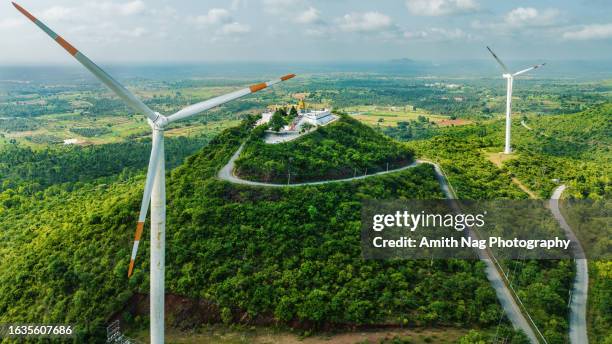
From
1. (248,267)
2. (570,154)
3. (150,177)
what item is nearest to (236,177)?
(248,267)

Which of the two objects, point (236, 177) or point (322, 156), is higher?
point (322, 156)

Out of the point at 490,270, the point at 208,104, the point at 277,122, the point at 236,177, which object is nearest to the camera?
the point at 208,104

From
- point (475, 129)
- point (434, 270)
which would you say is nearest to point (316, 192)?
point (434, 270)

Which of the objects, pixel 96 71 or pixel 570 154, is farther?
pixel 570 154

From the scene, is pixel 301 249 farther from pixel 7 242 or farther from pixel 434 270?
pixel 7 242

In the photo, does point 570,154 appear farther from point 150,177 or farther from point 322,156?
point 150,177
